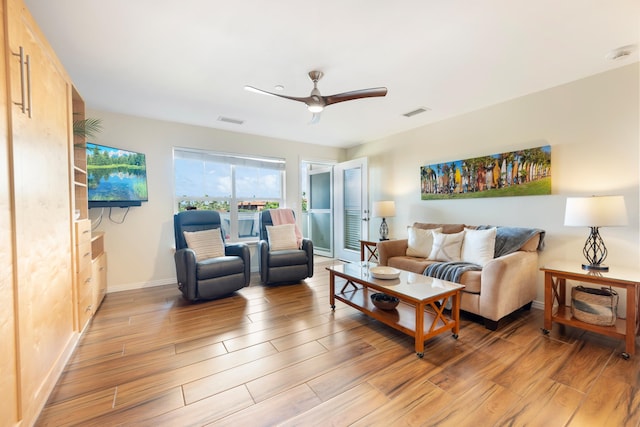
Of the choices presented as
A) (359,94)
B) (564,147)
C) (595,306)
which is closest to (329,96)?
(359,94)

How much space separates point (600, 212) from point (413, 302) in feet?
5.63

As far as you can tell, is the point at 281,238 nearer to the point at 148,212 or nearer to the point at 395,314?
the point at 148,212

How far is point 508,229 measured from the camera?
3004 millimetres

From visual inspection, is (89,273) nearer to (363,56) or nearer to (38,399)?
(38,399)

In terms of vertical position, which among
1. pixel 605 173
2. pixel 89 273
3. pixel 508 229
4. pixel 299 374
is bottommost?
pixel 299 374

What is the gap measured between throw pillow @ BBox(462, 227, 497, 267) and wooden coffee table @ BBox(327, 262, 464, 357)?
71 centimetres

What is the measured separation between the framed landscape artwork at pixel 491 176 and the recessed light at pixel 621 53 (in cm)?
85

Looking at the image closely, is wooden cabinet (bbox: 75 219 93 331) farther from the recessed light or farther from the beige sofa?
the recessed light

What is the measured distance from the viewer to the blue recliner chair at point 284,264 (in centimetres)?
365

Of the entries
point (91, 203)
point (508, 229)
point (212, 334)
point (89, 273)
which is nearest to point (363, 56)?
point (508, 229)

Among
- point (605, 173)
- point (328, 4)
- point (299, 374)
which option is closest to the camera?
point (328, 4)

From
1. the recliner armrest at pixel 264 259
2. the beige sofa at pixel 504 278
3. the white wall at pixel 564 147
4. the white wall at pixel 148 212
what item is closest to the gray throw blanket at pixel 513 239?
the beige sofa at pixel 504 278

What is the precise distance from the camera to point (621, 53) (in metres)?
2.20

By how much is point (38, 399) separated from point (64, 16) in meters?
2.31
